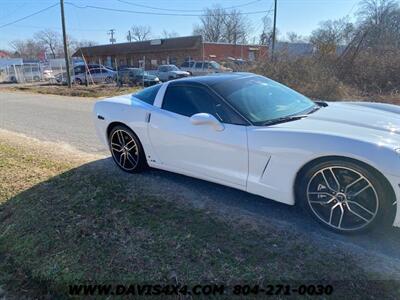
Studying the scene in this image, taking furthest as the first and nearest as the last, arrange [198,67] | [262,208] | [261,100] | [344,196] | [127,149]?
[198,67]
[127,149]
[261,100]
[262,208]
[344,196]

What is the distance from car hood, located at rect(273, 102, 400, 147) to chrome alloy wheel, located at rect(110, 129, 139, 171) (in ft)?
6.38

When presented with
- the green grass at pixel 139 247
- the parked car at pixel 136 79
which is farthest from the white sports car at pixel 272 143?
the parked car at pixel 136 79

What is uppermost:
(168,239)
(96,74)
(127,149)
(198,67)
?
(198,67)

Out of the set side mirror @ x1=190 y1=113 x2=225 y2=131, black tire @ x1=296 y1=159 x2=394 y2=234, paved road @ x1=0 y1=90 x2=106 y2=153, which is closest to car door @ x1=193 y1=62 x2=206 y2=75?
paved road @ x1=0 y1=90 x2=106 y2=153

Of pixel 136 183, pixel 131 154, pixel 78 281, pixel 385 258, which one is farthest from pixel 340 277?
pixel 131 154

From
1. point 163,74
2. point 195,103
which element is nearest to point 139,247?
point 195,103

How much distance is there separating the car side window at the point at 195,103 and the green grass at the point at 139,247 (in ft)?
3.10

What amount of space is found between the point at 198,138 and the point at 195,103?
1.46 feet

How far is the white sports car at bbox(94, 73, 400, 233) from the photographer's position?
8.51 ft

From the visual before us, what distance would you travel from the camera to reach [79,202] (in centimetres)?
365

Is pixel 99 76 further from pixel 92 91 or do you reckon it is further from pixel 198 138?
pixel 198 138

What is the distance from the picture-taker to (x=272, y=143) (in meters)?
2.92

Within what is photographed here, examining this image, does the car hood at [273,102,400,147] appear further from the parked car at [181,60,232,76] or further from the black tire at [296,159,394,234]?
the parked car at [181,60,232,76]

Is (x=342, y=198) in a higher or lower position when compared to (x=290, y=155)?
lower
